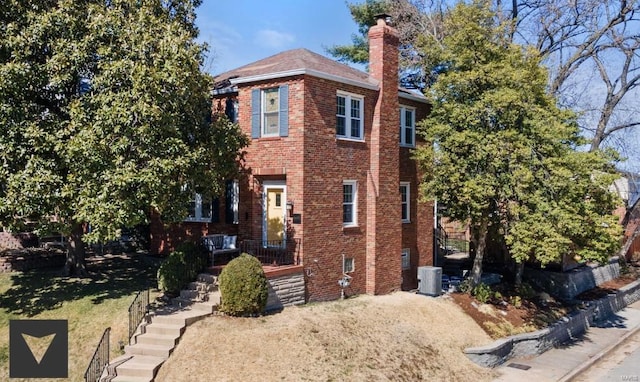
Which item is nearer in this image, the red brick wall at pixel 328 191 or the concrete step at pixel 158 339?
the concrete step at pixel 158 339

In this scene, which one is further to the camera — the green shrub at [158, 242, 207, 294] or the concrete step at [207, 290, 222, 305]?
the green shrub at [158, 242, 207, 294]

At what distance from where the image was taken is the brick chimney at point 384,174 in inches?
687

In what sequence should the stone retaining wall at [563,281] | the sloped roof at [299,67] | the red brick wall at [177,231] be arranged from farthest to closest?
the stone retaining wall at [563,281] < the red brick wall at [177,231] < the sloped roof at [299,67]

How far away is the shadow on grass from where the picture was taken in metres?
14.3

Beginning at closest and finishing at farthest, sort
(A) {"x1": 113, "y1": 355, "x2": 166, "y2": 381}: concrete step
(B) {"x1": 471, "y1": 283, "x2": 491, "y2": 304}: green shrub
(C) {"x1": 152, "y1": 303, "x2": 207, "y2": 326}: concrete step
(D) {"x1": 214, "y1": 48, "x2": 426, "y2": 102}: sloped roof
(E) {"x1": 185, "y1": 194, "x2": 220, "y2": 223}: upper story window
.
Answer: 1. (A) {"x1": 113, "y1": 355, "x2": 166, "y2": 381}: concrete step
2. (C) {"x1": 152, "y1": 303, "x2": 207, "y2": 326}: concrete step
3. (D) {"x1": 214, "y1": 48, "x2": 426, "y2": 102}: sloped roof
4. (E) {"x1": 185, "y1": 194, "x2": 220, "y2": 223}: upper story window
5. (B) {"x1": 471, "y1": 283, "x2": 491, "y2": 304}: green shrub

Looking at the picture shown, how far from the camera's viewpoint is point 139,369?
1112cm

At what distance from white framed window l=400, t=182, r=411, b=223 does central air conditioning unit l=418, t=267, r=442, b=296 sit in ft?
8.63

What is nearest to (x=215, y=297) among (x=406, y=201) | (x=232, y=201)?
(x=232, y=201)

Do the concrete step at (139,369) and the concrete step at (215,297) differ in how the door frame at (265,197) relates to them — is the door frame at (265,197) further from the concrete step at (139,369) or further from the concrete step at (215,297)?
the concrete step at (139,369)

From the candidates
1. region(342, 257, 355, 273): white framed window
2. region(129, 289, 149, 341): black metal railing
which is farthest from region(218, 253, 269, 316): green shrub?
region(342, 257, 355, 273): white framed window

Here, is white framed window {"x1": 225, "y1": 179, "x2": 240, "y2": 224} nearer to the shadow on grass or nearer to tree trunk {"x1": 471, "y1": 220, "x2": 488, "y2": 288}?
the shadow on grass

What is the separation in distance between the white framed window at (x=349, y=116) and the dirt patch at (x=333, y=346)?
18.4ft

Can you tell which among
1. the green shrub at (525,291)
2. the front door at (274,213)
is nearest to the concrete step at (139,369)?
the front door at (274,213)

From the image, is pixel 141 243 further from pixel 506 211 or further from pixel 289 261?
pixel 506 211
